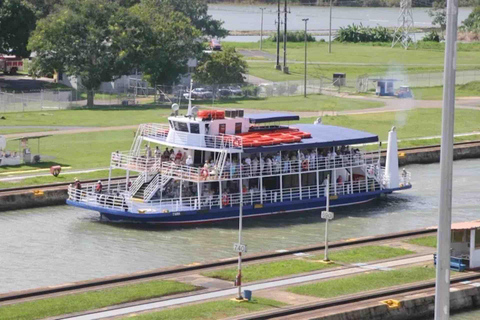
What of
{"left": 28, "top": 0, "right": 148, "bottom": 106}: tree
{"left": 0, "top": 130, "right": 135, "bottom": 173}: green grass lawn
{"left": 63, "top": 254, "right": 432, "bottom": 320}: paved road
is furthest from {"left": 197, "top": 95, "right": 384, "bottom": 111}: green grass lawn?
{"left": 63, "top": 254, "right": 432, "bottom": 320}: paved road

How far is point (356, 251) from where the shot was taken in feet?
152

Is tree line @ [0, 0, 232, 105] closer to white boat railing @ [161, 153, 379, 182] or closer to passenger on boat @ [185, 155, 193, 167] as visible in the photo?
white boat railing @ [161, 153, 379, 182]

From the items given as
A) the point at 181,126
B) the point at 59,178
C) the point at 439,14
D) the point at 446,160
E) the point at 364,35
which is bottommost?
the point at 59,178

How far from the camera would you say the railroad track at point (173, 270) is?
1531 inches

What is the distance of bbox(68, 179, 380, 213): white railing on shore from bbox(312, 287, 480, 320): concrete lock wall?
59.2 feet

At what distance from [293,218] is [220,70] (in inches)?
2110

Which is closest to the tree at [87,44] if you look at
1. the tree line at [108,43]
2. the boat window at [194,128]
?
the tree line at [108,43]

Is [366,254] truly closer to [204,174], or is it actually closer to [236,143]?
[204,174]

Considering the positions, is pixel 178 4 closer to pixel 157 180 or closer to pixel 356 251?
pixel 157 180

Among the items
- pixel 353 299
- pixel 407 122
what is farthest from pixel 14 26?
pixel 353 299

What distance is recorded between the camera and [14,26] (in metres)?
111

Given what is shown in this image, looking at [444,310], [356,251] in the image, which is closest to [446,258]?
[444,310]

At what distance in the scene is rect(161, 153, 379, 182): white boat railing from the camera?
5509cm

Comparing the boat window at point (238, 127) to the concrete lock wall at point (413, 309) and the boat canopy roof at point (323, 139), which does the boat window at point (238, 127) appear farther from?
the concrete lock wall at point (413, 309)
